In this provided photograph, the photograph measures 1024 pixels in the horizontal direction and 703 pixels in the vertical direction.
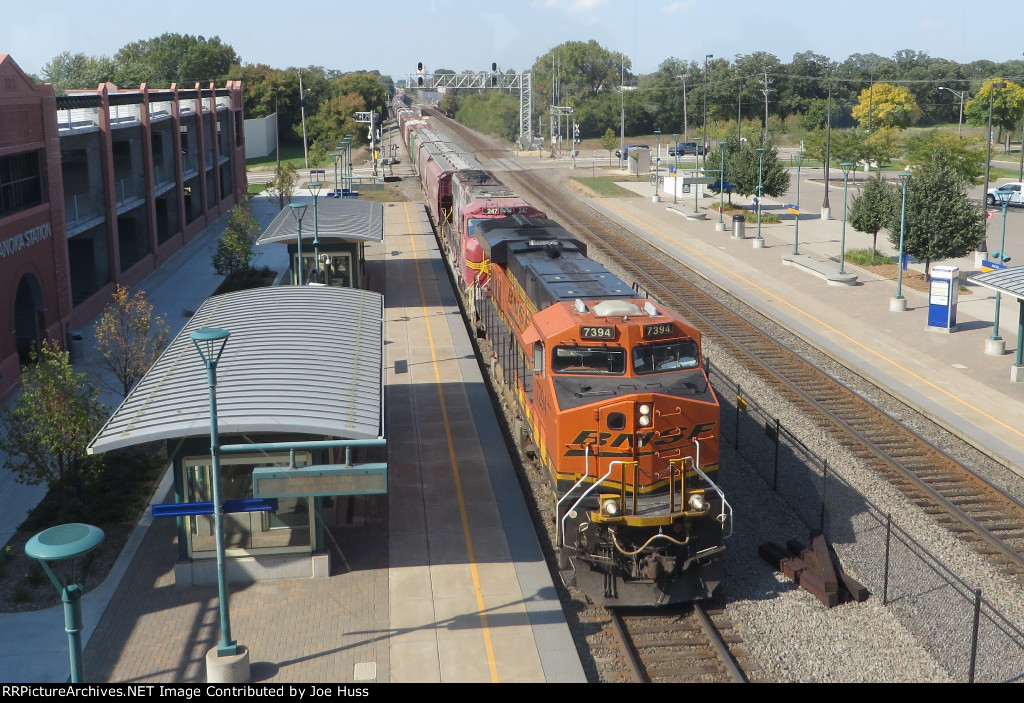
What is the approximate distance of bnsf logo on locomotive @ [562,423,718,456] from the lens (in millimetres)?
15391

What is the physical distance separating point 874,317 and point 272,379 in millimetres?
25637

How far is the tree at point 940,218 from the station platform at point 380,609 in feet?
82.0

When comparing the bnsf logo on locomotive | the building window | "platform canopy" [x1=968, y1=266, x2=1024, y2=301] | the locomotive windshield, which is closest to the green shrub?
"platform canopy" [x1=968, y1=266, x2=1024, y2=301]

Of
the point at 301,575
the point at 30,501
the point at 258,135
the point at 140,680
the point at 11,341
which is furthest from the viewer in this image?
the point at 258,135

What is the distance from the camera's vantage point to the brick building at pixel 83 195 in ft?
98.8

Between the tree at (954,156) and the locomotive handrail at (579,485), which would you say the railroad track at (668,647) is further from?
the tree at (954,156)

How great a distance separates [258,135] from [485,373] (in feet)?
298

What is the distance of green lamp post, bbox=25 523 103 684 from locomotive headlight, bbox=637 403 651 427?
7976 millimetres

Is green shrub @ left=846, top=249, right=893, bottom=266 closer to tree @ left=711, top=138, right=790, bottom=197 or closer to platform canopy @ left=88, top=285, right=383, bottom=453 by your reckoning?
tree @ left=711, top=138, right=790, bottom=197

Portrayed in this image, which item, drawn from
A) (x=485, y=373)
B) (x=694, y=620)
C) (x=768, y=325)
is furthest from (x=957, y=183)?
(x=694, y=620)

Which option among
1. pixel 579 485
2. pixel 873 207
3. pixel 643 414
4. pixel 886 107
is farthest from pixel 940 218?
pixel 886 107

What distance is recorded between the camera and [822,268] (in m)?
43.6

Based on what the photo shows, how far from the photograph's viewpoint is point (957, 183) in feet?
132

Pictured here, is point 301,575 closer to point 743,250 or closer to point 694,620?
point 694,620
